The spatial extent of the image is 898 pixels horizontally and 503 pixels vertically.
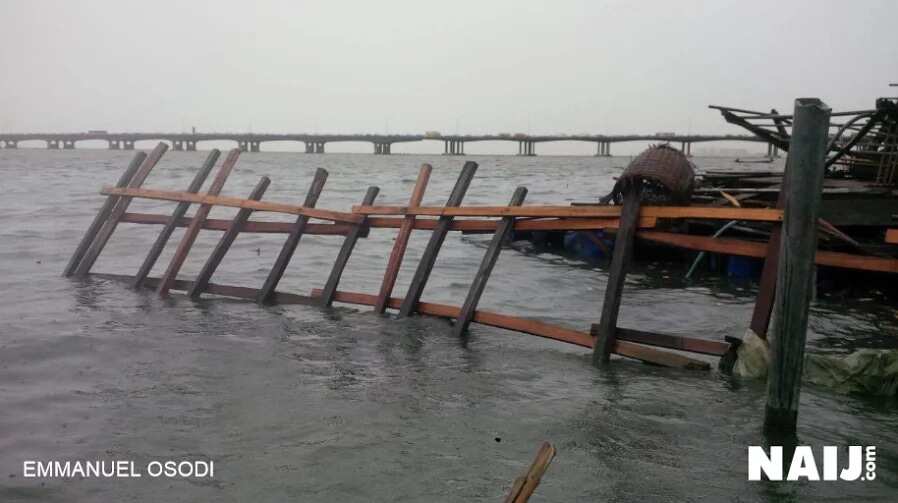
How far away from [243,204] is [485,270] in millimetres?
3722

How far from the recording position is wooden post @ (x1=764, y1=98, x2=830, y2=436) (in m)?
5.47

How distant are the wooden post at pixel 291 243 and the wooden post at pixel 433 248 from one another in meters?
1.84

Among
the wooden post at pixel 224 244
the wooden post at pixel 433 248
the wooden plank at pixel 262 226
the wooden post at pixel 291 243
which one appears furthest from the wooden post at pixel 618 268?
the wooden post at pixel 224 244

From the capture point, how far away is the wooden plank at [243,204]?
33.6ft

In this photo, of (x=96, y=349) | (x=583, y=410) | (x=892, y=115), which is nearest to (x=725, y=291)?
(x=892, y=115)

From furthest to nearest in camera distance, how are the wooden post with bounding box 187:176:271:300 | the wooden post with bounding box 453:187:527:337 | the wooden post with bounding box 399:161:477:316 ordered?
the wooden post with bounding box 187:176:271:300, the wooden post with bounding box 399:161:477:316, the wooden post with bounding box 453:187:527:337

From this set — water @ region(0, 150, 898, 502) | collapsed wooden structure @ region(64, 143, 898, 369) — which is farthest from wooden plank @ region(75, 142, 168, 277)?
water @ region(0, 150, 898, 502)

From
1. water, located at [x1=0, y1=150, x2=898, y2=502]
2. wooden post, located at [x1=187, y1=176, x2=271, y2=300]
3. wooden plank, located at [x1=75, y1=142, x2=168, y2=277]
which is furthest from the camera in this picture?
wooden plank, located at [x1=75, y1=142, x2=168, y2=277]

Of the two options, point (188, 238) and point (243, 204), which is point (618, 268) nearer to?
point (243, 204)

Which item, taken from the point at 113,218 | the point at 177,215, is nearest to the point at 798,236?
the point at 177,215

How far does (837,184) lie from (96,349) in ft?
40.5

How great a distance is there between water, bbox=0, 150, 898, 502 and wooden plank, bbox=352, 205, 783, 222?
4.74ft

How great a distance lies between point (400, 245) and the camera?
→ 9922mm

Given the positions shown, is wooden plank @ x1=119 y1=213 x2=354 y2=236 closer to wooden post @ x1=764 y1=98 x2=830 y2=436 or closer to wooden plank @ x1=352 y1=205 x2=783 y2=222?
wooden plank @ x1=352 y1=205 x2=783 y2=222
